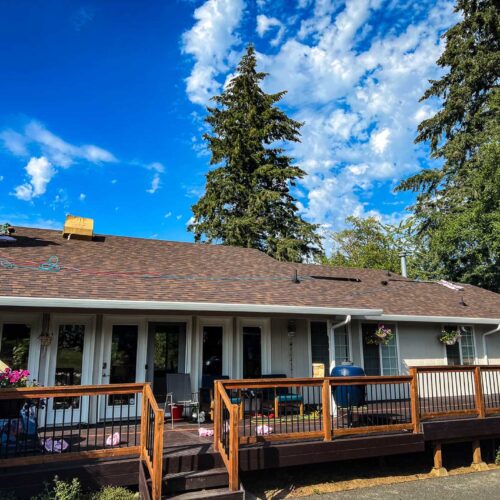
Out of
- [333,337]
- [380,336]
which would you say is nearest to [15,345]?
[333,337]

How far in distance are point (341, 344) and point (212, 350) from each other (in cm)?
320

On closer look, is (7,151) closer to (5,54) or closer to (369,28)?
(5,54)

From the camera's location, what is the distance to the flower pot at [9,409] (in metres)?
5.34

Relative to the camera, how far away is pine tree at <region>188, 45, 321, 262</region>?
23641 mm

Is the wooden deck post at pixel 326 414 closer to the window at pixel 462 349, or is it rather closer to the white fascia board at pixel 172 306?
the white fascia board at pixel 172 306

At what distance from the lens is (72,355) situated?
8.16 m

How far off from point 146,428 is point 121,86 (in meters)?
13.8

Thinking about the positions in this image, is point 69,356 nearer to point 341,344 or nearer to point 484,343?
point 341,344

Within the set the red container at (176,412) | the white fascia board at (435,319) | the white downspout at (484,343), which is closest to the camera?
the red container at (176,412)

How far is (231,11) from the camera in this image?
11906mm

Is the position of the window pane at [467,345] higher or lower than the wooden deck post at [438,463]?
higher

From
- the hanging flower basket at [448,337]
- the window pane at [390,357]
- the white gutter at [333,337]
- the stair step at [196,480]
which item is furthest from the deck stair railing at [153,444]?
the hanging flower basket at [448,337]

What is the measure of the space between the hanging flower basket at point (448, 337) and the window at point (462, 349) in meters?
0.22

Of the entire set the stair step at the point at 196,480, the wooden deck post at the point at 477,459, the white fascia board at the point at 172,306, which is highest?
the white fascia board at the point at 172,306
